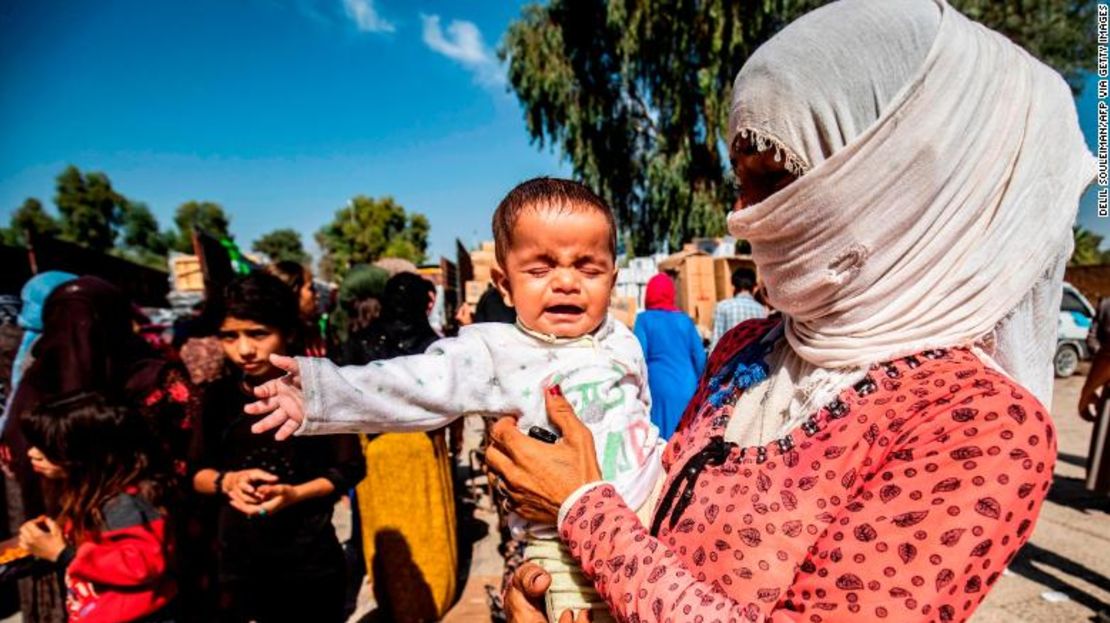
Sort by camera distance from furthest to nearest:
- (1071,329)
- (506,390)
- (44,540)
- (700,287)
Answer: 1. (1071,329)
2. (700,287)
3. (44,540)
4. (506,390)

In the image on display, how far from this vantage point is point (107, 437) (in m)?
2.38

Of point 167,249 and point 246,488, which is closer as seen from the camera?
point 246,488

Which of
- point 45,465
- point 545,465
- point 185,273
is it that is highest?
point 185,273

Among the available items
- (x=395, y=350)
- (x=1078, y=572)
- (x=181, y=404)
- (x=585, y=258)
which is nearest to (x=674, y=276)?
(x=1078, y=572)

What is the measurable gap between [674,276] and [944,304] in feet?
33.5

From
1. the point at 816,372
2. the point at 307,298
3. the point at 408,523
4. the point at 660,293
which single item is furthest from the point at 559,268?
the point at 660,293

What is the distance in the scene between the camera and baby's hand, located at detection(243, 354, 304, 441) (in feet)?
3.76

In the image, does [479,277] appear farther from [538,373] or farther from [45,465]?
[538,373]

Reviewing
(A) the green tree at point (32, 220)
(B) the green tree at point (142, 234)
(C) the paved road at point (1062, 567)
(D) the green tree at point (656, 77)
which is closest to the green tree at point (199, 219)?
(B) the green tree at point (142, 234)

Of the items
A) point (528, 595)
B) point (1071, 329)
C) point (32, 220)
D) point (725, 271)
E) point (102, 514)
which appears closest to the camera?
point (528, 595)

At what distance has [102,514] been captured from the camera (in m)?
2.30

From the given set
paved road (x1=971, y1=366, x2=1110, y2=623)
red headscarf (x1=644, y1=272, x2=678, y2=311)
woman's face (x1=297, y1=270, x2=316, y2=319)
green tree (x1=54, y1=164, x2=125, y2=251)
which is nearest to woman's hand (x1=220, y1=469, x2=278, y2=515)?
woman's face (x1=297, y1=270, x2=316, y2=319)

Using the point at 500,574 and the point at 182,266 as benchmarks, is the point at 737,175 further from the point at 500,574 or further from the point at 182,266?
the point at 182,266

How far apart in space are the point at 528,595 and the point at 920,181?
3.64 ft
